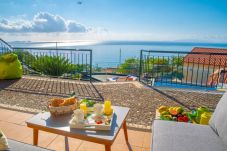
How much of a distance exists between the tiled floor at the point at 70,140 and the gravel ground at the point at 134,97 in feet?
1.47

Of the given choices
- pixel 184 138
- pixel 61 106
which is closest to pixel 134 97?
pixel 61 106

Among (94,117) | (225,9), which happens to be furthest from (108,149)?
(225,9)

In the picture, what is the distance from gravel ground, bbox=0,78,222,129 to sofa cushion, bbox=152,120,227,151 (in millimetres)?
1048

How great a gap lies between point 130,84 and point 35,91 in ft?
7.78

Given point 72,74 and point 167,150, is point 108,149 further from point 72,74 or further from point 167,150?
point 72,74

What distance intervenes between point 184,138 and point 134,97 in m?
2.41

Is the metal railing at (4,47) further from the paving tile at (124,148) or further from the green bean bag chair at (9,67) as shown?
the paving tile at (124,148)

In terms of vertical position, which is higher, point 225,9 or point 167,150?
point 225,9

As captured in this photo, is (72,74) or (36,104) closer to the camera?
(36,104)

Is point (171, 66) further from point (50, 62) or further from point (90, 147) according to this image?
point (90, 147)

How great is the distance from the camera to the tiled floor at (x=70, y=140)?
2.15 m

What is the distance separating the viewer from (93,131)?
1.60 m

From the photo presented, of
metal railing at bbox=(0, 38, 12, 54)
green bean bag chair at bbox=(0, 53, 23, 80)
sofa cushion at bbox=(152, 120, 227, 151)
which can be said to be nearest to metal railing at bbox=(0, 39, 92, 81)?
metal railing at bbox=(0, 38, 12, 54)

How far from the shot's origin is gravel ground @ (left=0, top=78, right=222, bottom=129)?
328cm
